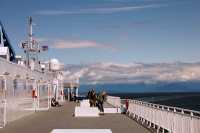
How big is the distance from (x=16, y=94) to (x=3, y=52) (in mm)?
13343

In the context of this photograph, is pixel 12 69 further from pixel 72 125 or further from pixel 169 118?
pixel 169 118

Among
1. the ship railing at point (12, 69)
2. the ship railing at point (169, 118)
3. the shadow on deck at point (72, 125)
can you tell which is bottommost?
the shadow on deck at point (72, 125)

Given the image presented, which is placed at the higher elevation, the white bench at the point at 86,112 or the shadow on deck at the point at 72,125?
the white bench at the point at 86,112

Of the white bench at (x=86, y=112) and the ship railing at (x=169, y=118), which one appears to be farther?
the white bench at (x=86, y=112)

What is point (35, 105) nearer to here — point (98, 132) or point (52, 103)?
point (52, 103)

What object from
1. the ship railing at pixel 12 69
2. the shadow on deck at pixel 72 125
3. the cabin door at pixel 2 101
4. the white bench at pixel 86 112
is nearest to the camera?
the shadow on deck at pixel 72 125

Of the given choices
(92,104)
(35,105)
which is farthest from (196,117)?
(35,105)

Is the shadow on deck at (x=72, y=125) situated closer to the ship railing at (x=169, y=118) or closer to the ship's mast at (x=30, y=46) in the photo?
the ship railing at (x=169, y=118)

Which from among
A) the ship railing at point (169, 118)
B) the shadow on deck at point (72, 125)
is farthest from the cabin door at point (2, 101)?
the ship railing at point (169, 118)

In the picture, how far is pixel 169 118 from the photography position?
20.5 metres

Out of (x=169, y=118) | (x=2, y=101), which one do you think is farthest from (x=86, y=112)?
(x=169, y=118)

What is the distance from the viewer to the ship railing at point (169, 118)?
15891 mm

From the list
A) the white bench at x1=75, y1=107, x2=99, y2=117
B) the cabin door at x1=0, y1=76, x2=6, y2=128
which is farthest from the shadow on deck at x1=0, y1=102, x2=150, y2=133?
the white bench at x1=75, y1=107, x2=99, y2=117

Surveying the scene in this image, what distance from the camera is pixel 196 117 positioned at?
15180mm
